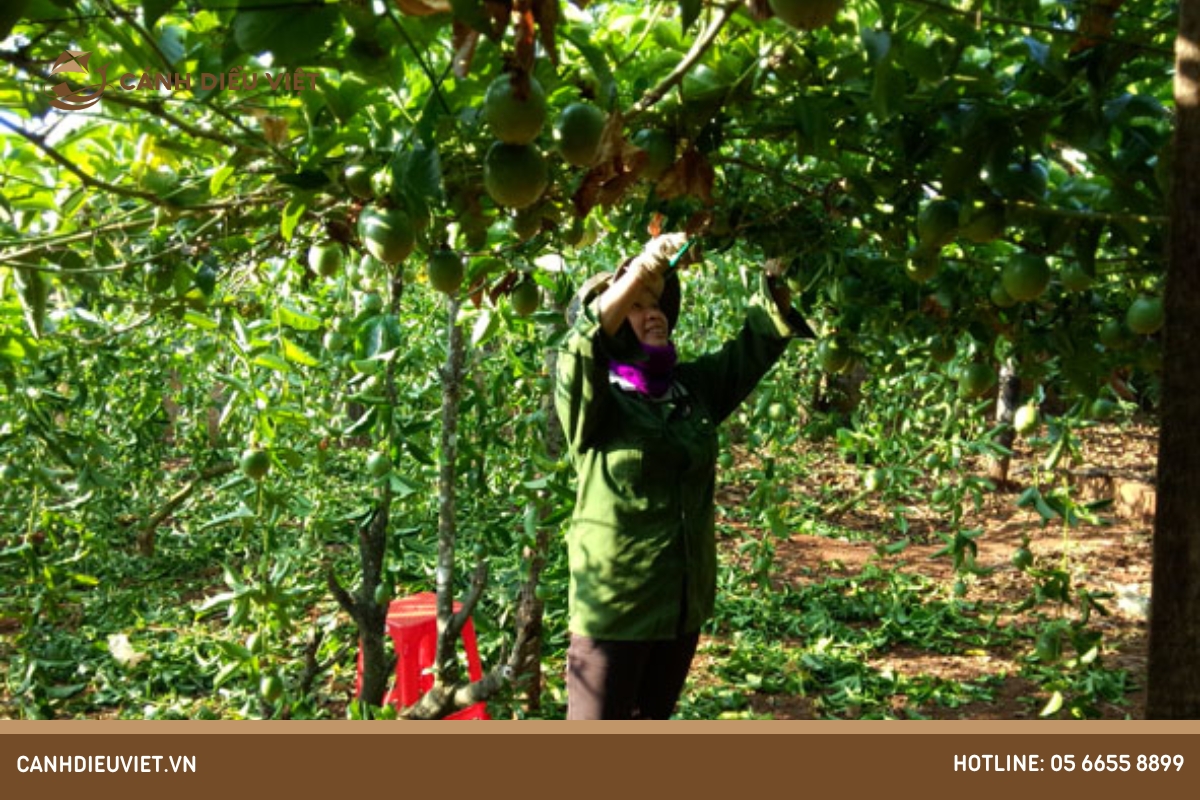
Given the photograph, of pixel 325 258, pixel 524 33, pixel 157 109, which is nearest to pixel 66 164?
pixel 157 109

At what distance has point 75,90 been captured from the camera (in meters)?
1.49

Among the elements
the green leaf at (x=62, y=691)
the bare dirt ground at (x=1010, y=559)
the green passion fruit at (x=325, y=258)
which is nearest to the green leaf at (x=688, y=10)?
the green passion fruit at (x=325, y=258)

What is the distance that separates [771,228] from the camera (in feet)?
7.60

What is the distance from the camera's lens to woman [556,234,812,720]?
8.05 ft

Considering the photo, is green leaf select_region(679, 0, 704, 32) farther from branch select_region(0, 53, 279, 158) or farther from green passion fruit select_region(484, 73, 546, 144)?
branch select_region(0, 53, 279, 158)

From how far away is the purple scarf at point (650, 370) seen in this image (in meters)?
2.58

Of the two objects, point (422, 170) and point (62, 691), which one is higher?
point (422, 170)

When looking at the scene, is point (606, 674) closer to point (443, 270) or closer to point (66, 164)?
point (443, 270)

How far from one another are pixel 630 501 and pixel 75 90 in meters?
1.50

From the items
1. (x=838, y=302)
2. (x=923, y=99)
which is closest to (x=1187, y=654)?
(x=923, y=99)

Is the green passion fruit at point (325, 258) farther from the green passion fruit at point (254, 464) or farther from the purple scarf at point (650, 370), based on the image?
the purple scarf at point (650, 370)

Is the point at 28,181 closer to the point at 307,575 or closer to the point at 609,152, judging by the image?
the point at 609,152

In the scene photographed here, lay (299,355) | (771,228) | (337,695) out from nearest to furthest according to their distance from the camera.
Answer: (771,228) → (299,355) → (337,695)

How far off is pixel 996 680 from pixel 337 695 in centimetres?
289
